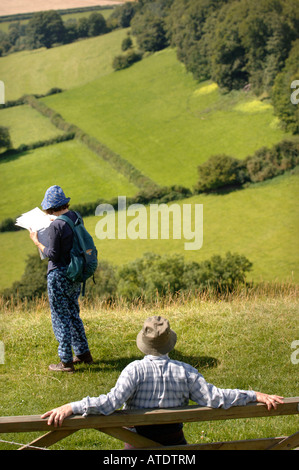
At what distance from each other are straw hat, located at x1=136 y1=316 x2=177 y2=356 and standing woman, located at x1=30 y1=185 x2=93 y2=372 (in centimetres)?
193

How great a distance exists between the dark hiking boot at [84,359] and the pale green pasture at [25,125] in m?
21.1

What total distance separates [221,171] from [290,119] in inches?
135

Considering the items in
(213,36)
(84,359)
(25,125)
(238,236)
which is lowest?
(238,236)

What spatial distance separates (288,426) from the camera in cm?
441

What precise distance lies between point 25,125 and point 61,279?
21.8 metres

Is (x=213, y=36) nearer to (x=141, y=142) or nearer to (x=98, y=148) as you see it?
(x=141, y=142)

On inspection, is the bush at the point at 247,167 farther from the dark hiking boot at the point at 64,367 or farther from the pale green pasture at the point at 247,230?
the dark hiking boot at the point at 64,367

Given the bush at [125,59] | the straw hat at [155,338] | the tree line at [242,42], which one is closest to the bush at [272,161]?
the tree line at [242,42]

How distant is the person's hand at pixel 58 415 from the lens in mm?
2607

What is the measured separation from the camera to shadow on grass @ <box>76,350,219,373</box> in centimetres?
533

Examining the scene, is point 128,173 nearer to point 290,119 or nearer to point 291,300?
point 290,119

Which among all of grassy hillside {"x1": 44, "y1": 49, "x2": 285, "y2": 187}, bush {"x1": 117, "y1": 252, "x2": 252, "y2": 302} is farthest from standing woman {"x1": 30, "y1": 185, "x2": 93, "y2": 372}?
grassy hillside {"x1": 44, "y1": 49, "x2": 285, "y2": 187}

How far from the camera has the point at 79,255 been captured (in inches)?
187

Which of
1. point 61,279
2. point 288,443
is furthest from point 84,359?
point 288,443
